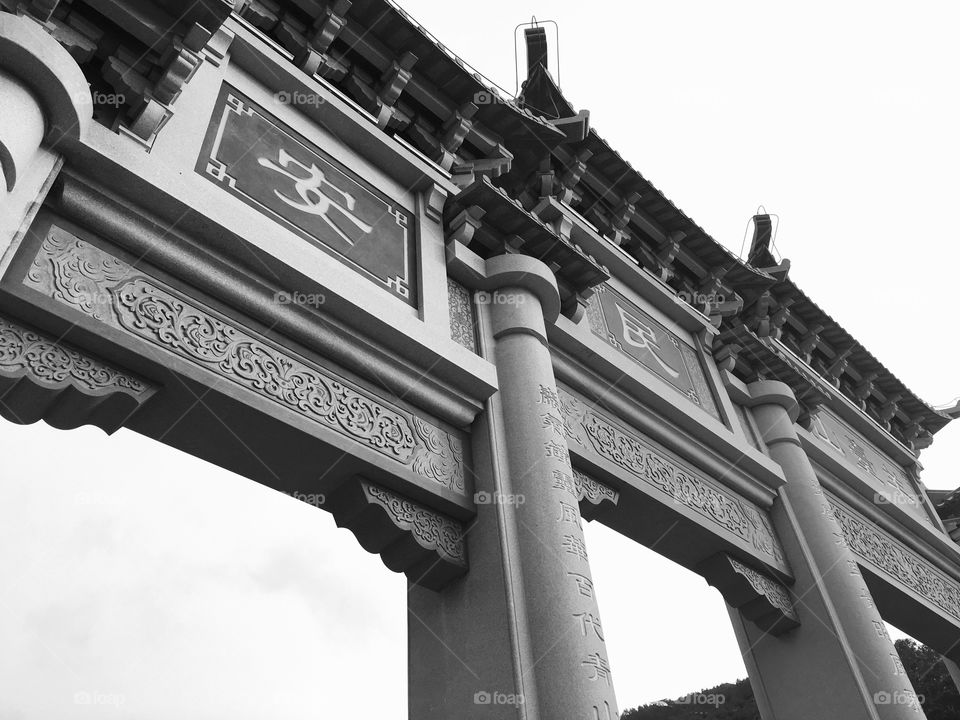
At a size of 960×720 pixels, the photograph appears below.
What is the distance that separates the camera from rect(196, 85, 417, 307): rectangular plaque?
392 cm

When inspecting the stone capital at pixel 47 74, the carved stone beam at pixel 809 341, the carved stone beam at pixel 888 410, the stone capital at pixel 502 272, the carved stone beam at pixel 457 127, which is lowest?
the stone capital at pixel 47 74

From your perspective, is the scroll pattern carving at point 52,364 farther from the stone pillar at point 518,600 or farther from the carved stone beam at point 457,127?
the carved stone beam at point 457,127

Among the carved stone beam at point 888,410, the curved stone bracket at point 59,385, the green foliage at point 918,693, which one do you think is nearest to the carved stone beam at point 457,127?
the curved stone bracket at point 59,385

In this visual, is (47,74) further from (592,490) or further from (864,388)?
(864,388)

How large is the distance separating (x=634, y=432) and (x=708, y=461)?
2.37ft

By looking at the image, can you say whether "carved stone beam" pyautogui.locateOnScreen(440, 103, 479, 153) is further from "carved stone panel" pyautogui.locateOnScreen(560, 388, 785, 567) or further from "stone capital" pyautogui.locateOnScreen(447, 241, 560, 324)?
"carved stone panel" pyautogui.locateOnScreen(560, 388, 785, 567)

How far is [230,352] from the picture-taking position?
3346mm

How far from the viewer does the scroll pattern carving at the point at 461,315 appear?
4508 mm

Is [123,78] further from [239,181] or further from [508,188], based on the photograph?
[508,188]

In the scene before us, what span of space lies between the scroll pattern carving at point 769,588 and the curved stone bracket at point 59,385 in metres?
3.85

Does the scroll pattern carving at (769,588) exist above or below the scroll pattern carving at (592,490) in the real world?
below

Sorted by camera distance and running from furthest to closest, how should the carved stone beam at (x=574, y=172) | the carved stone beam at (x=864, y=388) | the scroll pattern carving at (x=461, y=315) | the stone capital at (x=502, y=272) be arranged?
the carved stone beam at (x=864, y=388) → the carved stone beam at (x=574, y=172) → the stone capital at (x=502, y=272) → the scroll pattern carving at (x=461, y=315)

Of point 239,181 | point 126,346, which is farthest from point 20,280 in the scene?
point 239,181

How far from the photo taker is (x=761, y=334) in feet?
25.5
